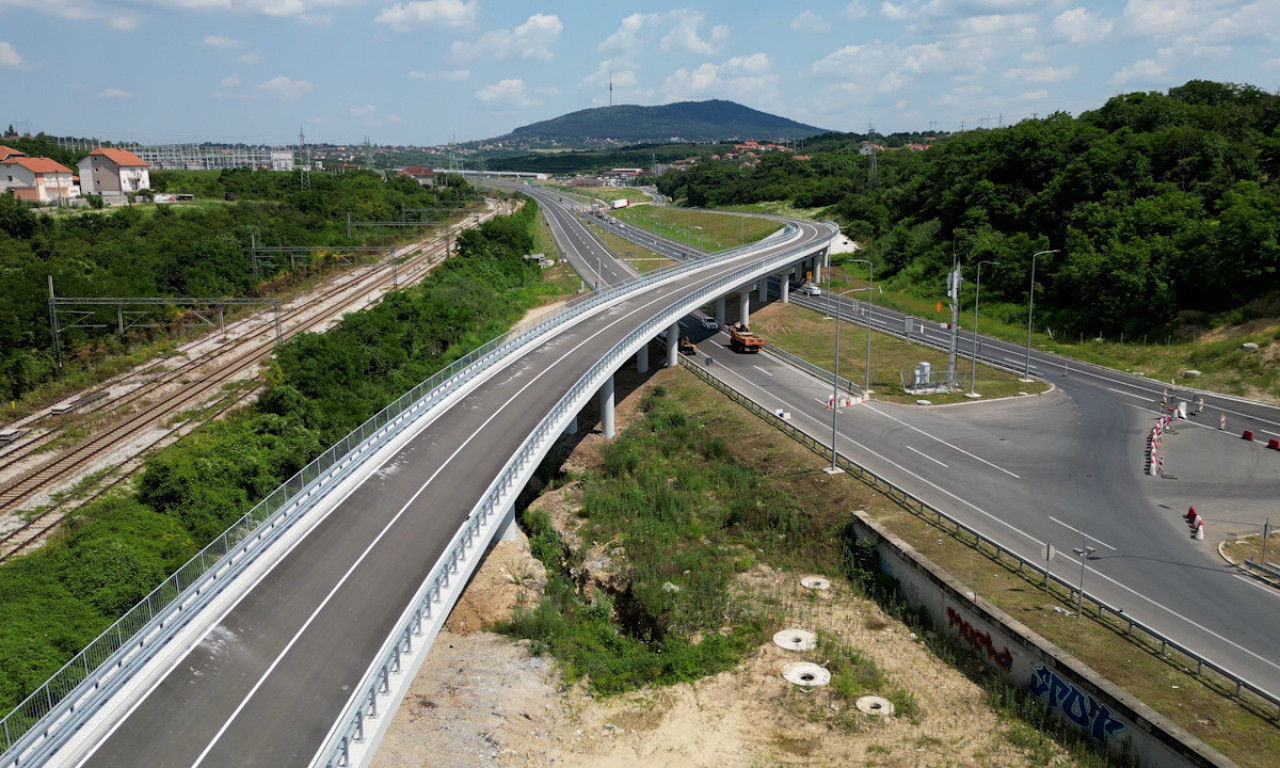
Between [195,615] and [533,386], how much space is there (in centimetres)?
2223

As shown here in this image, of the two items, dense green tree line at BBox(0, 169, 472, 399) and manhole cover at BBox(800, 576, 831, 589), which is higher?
dense green tree line at BBox(0, 169, 472, 399)

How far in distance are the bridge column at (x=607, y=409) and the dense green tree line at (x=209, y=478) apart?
1186 cm

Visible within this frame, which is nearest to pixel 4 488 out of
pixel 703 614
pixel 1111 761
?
pixel 703 614

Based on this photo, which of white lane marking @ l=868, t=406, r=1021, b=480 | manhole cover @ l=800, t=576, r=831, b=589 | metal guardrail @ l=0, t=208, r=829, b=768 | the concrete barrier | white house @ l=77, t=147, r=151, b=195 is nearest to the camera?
metal guardrail @ l=0, t=208, r=829, b=768

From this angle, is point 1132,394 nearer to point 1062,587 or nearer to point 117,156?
point 1062,587

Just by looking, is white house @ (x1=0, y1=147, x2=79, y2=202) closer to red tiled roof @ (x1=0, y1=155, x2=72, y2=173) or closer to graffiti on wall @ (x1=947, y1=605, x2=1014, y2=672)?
red tiled roof @ (x1=0, y1=155, x2=72, y2=173)

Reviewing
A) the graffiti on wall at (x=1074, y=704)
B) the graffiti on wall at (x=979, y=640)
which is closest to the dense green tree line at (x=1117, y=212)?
the graffiti on wall at (x=979, y=640)

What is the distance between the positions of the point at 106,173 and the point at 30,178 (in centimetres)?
1550

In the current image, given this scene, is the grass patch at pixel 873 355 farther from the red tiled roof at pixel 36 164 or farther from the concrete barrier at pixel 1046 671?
the red tiled roof at pixel 36 164

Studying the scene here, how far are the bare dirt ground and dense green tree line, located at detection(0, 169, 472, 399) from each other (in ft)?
141

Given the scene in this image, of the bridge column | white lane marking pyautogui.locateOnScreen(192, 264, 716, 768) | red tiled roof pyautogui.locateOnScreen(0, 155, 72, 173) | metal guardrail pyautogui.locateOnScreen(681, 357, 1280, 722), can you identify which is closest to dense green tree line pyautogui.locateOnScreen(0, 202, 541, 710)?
white lane marking pyautogui.locateOnScreen(192, 264, 716, 768)

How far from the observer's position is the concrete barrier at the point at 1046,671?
65.4 ft

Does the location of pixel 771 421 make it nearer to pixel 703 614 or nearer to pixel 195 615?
pixel 703 614

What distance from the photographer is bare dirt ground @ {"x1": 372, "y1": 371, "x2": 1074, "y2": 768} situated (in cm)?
→ 2144
